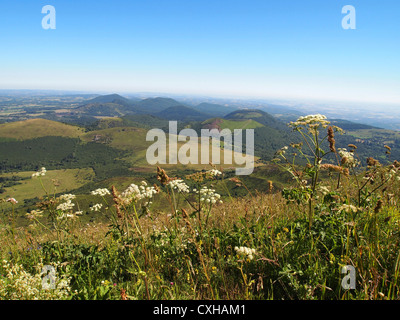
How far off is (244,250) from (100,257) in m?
2.85

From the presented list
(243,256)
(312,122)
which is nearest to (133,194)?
(243,256)

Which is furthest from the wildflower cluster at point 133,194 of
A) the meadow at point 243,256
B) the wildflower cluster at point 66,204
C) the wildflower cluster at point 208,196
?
the wildflower cluster at point 66,204

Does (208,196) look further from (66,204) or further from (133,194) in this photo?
(66,204)

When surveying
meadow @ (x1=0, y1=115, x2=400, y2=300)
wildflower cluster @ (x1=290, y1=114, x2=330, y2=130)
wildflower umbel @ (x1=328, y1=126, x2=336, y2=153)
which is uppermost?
wildflower cluster @ (x1=290, y1=114, x2=330, y2=130)

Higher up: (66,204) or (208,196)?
(208,196)

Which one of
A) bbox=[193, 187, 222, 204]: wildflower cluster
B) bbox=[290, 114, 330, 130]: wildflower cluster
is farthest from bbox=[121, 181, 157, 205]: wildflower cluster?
bbox=[290, 114, 330, 130]: wildflower cluster

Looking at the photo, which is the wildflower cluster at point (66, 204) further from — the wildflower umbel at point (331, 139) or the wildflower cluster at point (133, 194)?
the wildflower umbel at point (331, 139)

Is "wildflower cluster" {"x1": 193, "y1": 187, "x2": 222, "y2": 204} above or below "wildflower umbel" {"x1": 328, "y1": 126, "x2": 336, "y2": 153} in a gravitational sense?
below

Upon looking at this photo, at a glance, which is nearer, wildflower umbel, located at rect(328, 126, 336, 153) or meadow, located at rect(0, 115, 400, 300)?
meadow, located at rect(0, 115, 400, 300)

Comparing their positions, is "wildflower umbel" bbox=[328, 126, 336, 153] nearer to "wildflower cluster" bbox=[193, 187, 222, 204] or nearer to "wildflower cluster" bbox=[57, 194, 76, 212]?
"wildflower cluster" bbox=[193, 187, 222, 204]

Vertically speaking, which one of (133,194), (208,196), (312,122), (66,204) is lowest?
(66,204)
